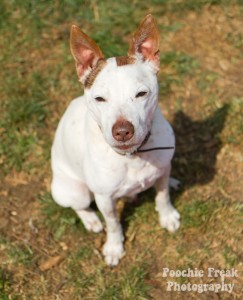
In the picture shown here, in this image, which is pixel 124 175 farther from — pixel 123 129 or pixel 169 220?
pixel 169 220

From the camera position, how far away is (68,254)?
15.3ft

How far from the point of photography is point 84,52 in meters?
3.52

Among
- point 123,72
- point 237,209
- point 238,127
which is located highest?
point 123,72

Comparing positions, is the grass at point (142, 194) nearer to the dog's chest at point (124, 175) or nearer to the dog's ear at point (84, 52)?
the dog's ear at point (84, 52)

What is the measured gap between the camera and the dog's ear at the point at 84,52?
134 inches

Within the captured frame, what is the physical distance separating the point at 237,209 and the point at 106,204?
52.9 inches

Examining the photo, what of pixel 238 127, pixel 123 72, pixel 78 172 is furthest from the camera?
pixel 238 127

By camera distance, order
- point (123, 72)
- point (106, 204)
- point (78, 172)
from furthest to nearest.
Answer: point (78, 172), point (106, 204), point (123, 72)

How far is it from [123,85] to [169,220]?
1803 mm

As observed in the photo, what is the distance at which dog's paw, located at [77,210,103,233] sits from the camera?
15.4 ft

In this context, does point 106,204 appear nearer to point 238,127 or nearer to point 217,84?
point 238,127

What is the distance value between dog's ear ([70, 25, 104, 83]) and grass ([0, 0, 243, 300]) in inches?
24.9

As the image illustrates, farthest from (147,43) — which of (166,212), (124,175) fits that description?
(166,212)

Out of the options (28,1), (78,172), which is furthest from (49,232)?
(28,1)
